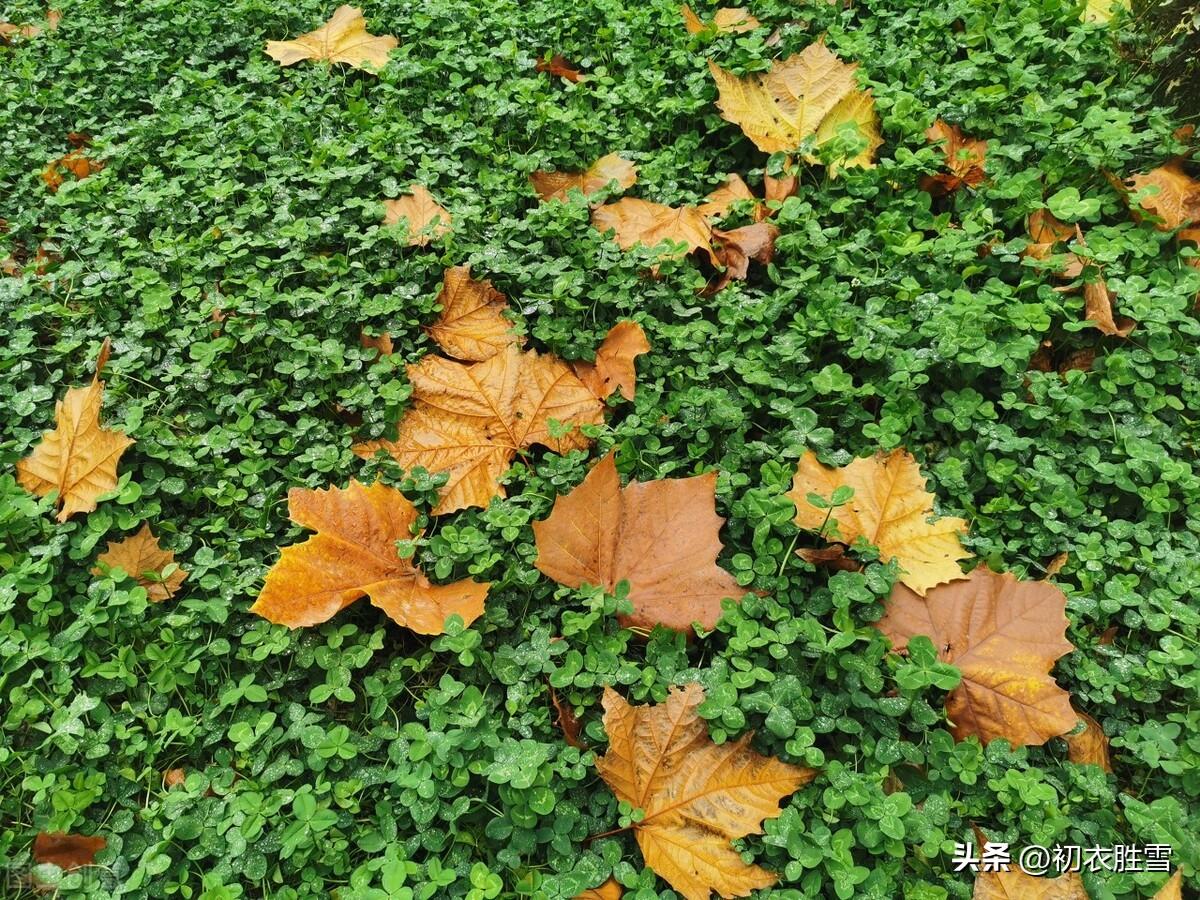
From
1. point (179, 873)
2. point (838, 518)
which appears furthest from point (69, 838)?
point (838, 518)

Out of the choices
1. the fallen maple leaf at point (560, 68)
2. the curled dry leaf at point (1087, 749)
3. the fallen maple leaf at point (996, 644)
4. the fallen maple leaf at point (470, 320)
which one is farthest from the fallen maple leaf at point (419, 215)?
the curled dry leaf at point (1087, 749)

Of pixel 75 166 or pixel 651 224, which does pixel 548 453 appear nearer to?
pixel 651 224

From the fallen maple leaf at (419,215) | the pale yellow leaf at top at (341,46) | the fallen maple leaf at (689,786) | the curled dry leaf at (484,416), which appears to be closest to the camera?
the fallen maple leaf at (689,786)

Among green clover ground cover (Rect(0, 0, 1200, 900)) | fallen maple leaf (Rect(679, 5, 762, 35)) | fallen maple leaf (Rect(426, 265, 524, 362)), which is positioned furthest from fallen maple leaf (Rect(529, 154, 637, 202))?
fallen maple leaf (Rect(679, 5, 762, 35))

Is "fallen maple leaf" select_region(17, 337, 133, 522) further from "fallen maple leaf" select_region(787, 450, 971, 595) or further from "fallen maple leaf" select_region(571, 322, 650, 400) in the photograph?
"fallen maple leaf" select_region(787, 450, 971, 595)

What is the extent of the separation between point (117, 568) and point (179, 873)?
2.70 feet

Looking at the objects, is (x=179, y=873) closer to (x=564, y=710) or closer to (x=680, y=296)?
(x=564, y=710)

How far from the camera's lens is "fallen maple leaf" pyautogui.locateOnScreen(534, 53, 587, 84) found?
373cm

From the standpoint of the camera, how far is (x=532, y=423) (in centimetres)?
264

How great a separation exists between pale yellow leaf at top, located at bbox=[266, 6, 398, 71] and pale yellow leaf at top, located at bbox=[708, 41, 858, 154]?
1563mm

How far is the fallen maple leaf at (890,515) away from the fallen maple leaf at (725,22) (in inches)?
91.2

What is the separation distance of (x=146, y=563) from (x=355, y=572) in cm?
62

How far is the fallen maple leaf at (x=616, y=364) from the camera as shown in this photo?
270 cm

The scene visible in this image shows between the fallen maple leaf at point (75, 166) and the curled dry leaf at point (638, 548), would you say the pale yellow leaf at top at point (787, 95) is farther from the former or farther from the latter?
the fallen maple leaf at point (75, 166)
